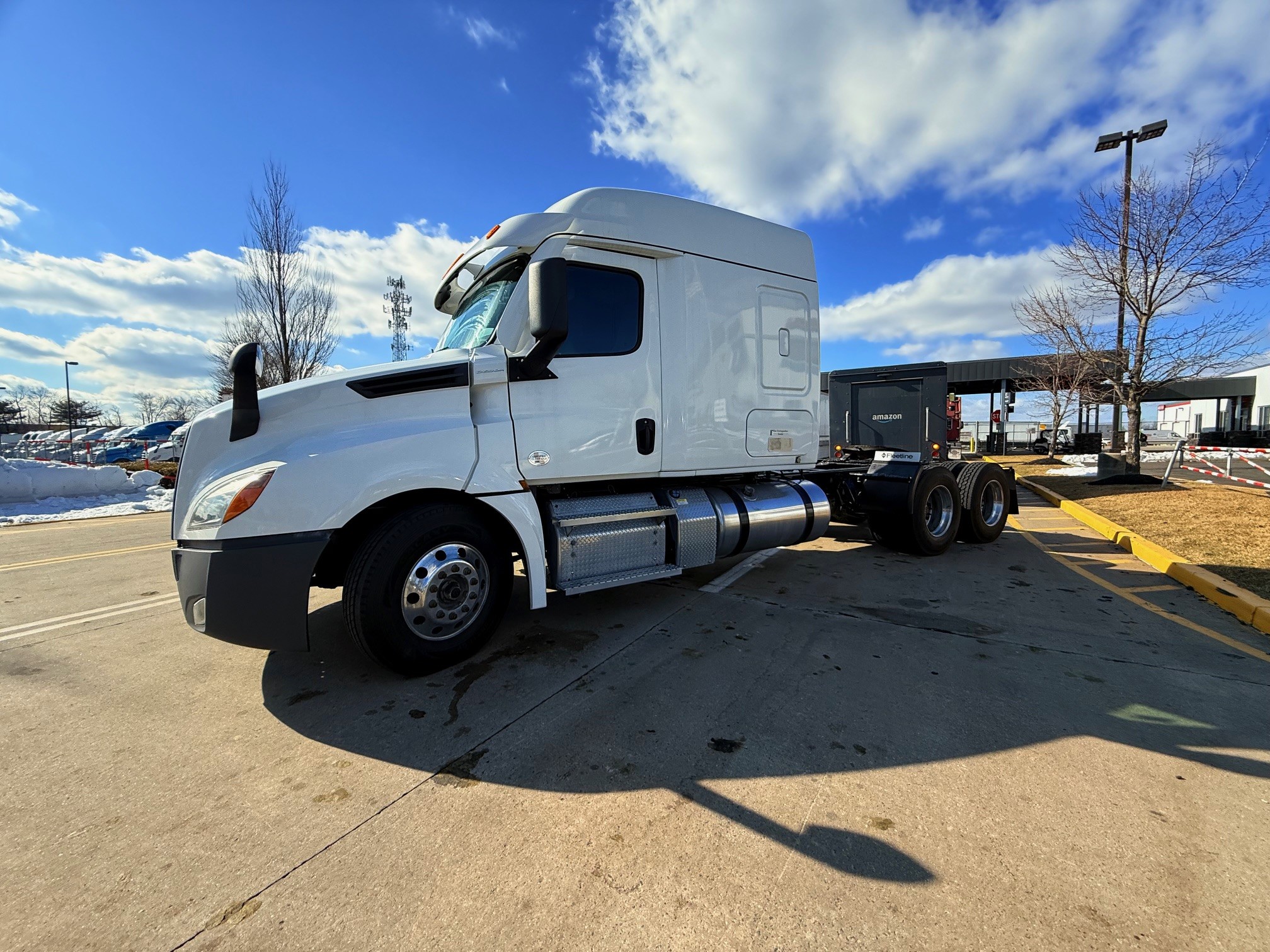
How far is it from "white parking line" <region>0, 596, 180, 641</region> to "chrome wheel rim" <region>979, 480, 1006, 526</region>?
941 cm

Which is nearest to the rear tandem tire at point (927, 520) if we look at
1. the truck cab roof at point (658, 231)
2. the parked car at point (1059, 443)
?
the truck cab roof at point (658, 231)

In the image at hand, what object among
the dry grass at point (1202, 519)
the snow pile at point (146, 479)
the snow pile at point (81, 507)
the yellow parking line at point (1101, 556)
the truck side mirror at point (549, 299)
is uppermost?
the truck side mirror at point (549, 299)

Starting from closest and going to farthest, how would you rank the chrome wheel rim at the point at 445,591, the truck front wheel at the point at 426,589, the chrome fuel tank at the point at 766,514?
the truck front wheel at the point at 426,589
the chrome wheel rim at the point at 445,591
the chrome fuel tank at the point at 766,514

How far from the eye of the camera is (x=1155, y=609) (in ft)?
15.4

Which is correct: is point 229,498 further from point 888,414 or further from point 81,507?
point 81,507

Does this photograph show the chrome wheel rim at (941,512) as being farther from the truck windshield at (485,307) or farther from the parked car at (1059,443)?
the parked car at (1059,443)

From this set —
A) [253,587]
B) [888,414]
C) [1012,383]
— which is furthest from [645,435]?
[1012,383]

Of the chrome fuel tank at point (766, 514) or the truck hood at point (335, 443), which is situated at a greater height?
the truck hood at point (335, 443)

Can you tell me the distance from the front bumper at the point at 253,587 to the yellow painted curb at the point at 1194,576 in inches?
256

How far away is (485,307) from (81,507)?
564 inches

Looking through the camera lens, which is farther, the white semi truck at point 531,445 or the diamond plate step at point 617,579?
the diamond plate step at point 617,579

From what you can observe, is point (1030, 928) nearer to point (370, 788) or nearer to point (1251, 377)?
point (370, 788)

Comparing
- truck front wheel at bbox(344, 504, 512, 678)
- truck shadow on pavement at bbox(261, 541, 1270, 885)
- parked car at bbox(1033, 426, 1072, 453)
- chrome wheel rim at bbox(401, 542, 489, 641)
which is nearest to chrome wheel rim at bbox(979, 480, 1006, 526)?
truck shadow on pavement at bbox(261, 541, 1270, 885)

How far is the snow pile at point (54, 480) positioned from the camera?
1260 cm
